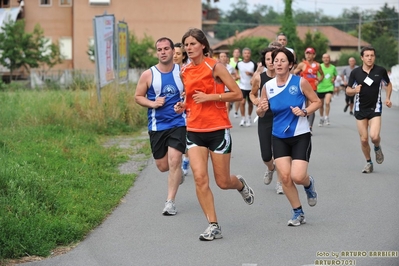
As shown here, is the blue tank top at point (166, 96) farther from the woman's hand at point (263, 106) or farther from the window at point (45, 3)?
the window at point (45, 3)

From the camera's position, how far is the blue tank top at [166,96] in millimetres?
8898

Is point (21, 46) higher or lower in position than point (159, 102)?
lower

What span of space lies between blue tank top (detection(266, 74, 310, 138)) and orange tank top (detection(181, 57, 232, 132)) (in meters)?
0.76

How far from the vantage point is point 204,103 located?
7.50 m

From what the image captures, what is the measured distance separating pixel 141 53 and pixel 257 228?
45538 mm

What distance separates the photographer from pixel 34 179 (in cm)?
929

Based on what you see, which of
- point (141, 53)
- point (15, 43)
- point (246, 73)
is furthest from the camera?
point (141, 53)

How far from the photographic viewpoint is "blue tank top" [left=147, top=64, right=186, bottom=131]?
8.90 m

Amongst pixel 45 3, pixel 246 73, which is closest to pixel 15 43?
pixel 45 3

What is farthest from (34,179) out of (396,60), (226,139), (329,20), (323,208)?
(329,20)

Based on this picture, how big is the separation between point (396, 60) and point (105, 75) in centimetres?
7194

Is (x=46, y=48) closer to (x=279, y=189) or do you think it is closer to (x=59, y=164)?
(x=59, y=164)

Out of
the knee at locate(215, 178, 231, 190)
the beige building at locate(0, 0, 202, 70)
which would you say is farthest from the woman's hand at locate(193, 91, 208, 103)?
the beige building at locate(0, 0, 202, 70)

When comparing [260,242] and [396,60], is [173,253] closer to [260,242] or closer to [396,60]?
[260,242]
